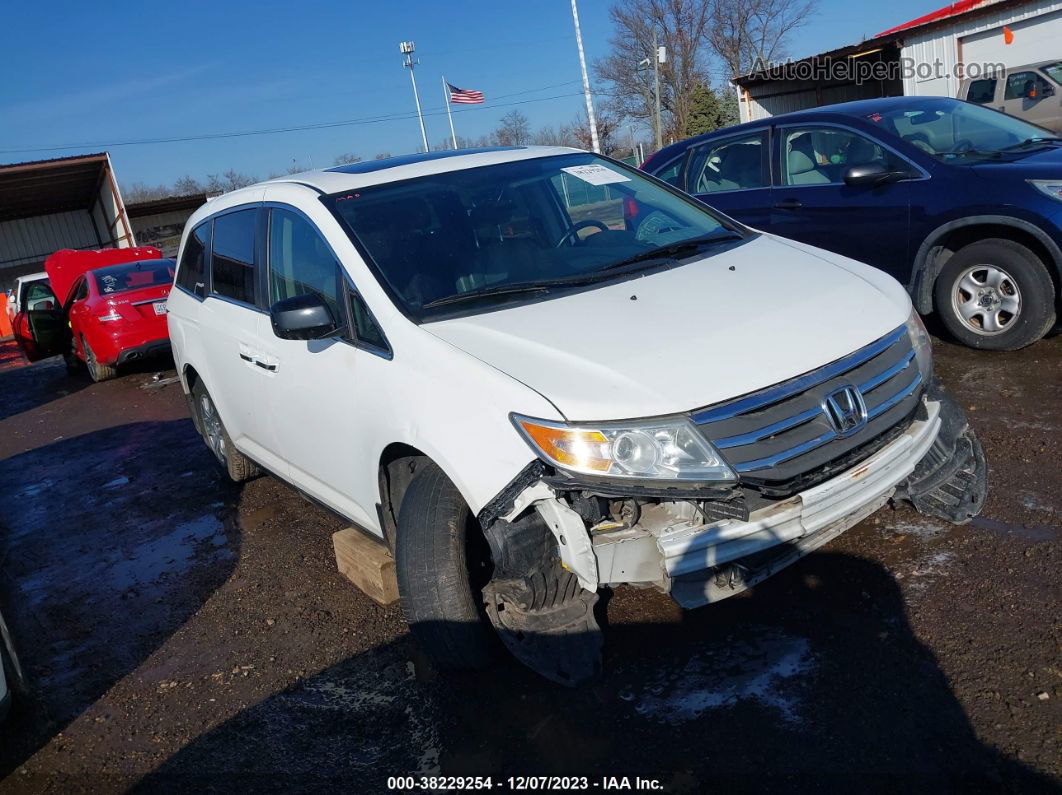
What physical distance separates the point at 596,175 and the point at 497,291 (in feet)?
4.21

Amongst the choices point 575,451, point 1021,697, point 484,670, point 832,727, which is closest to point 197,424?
point 484,670

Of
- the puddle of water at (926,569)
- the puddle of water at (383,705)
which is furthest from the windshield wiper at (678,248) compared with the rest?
the puddle of water at (383,705)

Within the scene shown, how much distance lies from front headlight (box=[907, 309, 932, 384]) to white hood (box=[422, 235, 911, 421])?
0.07m

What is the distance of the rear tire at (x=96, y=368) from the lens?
1188 cm

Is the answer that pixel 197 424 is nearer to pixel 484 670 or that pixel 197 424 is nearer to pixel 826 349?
pixel 484 670

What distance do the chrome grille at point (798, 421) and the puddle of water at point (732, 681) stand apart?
70 centimetres

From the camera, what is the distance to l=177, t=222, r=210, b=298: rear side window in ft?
16.9

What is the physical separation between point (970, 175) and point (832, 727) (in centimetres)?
443

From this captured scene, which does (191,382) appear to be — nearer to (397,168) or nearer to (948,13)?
(397,168)

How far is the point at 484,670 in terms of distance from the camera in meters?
3.24

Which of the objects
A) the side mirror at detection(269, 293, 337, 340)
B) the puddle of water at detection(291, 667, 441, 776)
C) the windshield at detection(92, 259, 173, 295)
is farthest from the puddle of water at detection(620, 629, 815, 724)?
the windshield at detection(92, 259, 173, 295)

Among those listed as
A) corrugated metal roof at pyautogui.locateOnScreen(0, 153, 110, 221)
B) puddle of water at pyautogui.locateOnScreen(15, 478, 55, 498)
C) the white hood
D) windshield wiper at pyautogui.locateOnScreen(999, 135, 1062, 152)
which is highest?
corrugated metal roof at pyautogui.locateOnScreen(0, 153, 110, 221)

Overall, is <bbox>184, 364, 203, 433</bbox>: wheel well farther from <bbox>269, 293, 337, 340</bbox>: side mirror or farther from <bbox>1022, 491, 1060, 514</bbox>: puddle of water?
<bbox>1022, 491, 1060, 514</bbox>: puddle of water

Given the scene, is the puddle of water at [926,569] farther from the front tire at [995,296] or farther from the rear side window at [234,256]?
the rear side window at [234,256]
